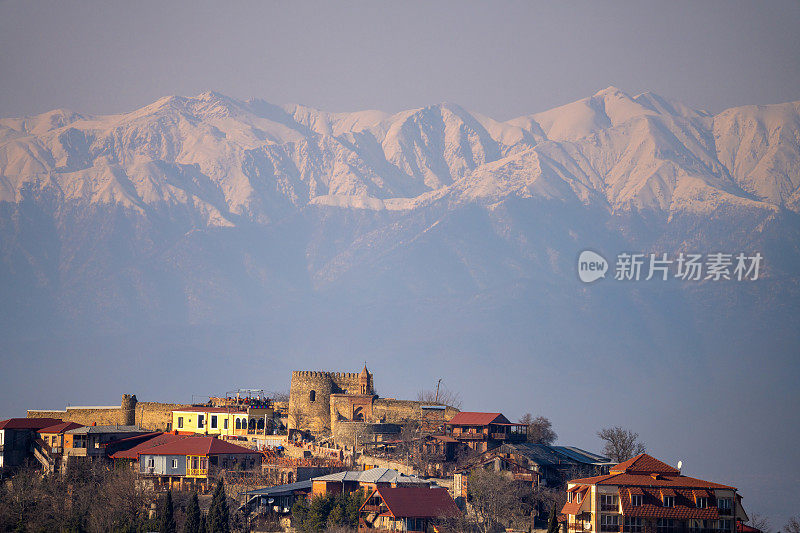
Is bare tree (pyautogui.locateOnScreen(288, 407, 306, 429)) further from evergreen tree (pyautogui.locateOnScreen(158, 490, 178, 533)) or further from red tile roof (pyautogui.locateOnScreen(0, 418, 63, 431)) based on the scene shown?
evergreen tree (pyautogui.locateOnScreen(158, 490, 178, 533))

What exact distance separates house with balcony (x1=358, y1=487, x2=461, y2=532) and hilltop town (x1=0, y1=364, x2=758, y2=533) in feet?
0.31

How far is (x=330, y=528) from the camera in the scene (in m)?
A: 89.7

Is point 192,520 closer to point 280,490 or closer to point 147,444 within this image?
point 280,490

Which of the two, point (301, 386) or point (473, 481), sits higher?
point (301, 386)

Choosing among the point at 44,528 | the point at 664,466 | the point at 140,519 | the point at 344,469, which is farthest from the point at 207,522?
the point at 664,466

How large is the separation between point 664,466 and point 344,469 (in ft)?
89.0

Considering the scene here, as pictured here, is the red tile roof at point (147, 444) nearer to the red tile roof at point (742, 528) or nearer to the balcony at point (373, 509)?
the balcony at point (373, 509)

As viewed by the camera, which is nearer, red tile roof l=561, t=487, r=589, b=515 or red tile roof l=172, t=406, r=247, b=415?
red tile roof l=561, t=487, r=589, b=515

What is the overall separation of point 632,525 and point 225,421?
46.7m

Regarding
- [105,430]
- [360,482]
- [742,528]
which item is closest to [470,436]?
[360,482]

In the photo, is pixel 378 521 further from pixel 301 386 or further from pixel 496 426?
pixel 301 386

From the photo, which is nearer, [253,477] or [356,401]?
[253,477]

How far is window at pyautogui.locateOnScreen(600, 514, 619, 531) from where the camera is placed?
86062 millimetres

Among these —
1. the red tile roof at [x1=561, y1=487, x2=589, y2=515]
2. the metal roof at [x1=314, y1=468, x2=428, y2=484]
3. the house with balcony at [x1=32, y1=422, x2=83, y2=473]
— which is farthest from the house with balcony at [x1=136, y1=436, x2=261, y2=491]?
the red tile roof at [x1=561, y1=487, x2=589, y2=515]
